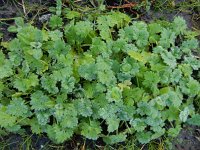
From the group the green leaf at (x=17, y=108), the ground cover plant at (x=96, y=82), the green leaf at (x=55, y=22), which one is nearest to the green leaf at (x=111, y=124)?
the ground cover plant at (x=96, y=82)

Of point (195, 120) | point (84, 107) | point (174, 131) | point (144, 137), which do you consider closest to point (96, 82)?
point (84, 107)

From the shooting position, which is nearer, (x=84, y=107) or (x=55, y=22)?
(x=84, y=107)

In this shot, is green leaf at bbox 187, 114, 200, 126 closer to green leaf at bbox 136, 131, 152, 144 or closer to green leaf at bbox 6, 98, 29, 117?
green leaf at bbox 136, 131, 152, 144

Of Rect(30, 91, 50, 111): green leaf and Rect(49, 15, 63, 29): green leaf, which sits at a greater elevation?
Rect(49, 15, 63, 29): green leaf

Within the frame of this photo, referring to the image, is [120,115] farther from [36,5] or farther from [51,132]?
[36,5]

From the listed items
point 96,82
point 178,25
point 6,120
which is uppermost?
point 178,25

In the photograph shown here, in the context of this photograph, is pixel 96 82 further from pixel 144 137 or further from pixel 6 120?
pixel 6 120

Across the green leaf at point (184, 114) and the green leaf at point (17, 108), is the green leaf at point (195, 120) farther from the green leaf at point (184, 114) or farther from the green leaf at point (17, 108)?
the green leaf at point (17, 108)

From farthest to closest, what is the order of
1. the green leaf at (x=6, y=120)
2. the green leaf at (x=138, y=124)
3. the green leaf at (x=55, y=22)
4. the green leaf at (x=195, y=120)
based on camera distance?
1. the green leaf at (x=55, y=22)
2. the green leaf at (x=195, y=120)
3. the green leaf at (x=138, y=124)
4. the green leaf at (x=6, y=120)

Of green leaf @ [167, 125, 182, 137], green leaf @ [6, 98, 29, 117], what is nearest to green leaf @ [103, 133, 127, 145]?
green leaf @ [167, 125, 182, 137]

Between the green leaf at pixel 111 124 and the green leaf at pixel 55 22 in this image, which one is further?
the green leaf at pixel 55 22
